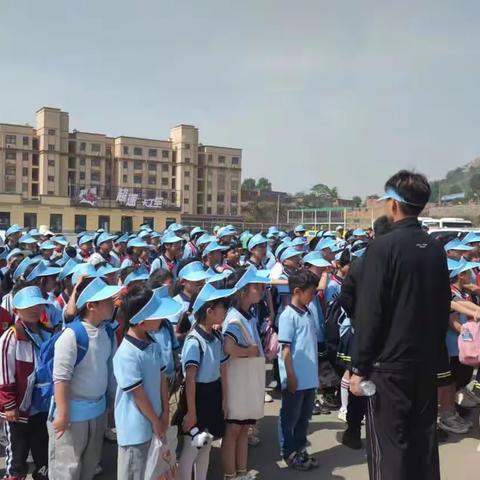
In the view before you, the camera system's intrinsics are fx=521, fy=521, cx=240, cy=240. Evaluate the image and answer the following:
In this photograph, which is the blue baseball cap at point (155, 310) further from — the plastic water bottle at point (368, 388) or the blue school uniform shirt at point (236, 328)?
the plastic water bottle at point (368, 388)

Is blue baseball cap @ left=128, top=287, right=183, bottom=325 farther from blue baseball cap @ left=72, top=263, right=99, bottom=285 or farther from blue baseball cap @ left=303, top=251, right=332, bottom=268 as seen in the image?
blue baseball cap @ left=303, top=251, right=332, bottom=268

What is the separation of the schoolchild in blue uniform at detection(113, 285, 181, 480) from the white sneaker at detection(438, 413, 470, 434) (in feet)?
10.1

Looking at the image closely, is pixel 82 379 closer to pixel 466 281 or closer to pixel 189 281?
pixel 189 281

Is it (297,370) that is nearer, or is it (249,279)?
(249,279)

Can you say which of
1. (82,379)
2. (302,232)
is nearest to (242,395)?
(82,379)

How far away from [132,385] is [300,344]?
1599 mm

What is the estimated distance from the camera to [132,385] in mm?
2869

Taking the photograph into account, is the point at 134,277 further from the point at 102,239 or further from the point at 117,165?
the point at 117,165

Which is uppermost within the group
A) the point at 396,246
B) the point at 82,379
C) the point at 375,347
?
the point at 396,246

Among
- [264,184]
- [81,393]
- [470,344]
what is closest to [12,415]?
[81,393]

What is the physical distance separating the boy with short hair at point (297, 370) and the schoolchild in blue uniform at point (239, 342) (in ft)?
1.04

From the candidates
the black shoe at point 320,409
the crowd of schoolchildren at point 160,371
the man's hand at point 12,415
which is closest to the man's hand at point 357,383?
the crowd of schoolchildren at point 160,371

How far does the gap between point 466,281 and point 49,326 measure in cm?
397

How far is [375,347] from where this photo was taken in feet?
8.75
